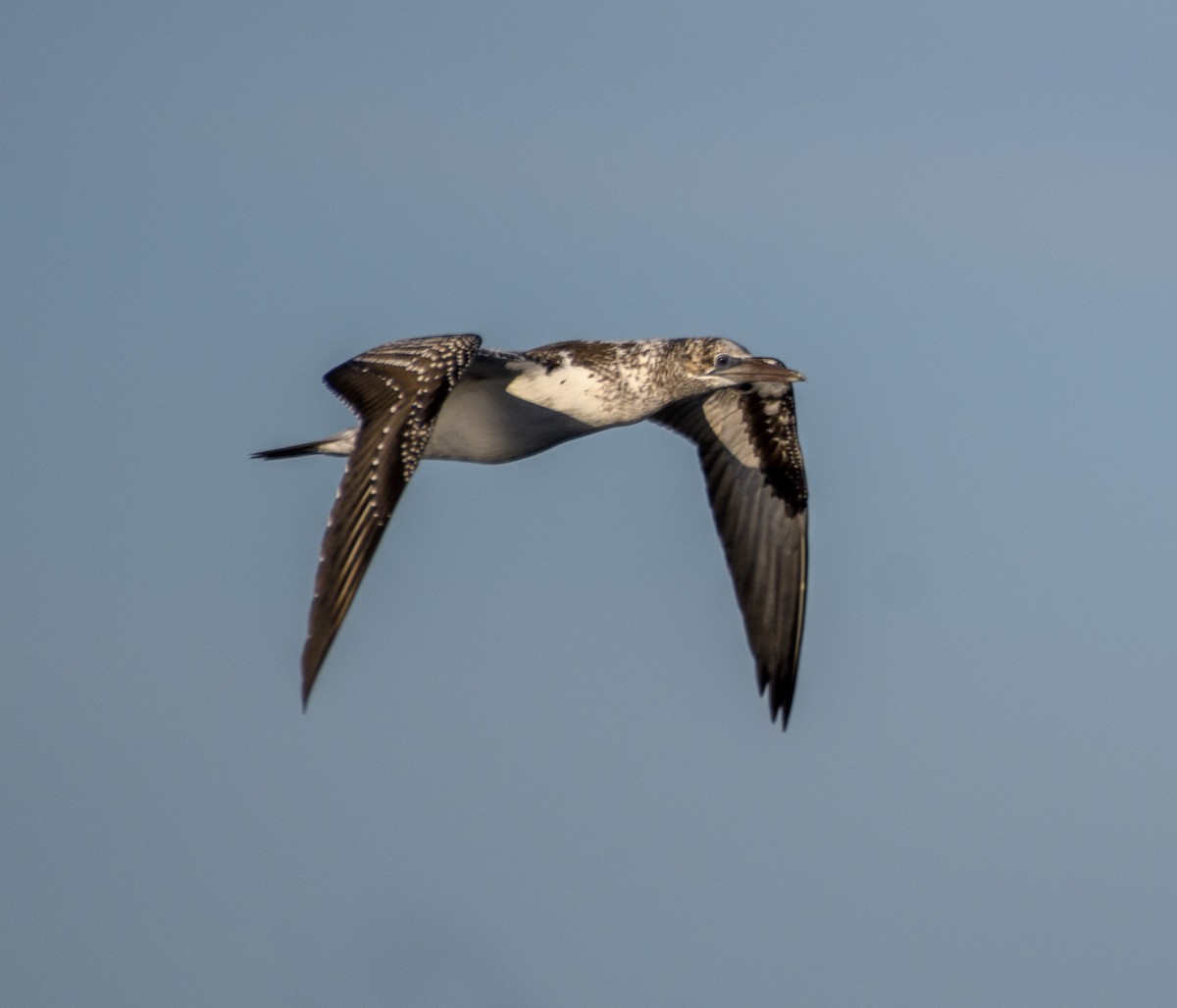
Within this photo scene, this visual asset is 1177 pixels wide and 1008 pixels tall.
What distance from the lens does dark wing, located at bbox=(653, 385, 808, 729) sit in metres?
24.9

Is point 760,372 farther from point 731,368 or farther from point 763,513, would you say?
point 763,513

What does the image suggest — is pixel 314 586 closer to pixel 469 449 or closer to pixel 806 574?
pixel 469 449

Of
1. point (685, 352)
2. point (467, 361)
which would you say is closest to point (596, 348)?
point (685, 352)

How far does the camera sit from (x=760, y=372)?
2264 cm

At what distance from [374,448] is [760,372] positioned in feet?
19.3

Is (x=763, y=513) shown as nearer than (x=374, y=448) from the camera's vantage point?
No

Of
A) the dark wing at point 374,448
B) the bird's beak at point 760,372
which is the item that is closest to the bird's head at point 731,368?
the bird's beak at point 760,372

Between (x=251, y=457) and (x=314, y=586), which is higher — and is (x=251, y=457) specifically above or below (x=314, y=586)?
above

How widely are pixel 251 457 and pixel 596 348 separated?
4.14m

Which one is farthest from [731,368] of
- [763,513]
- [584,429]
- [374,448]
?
[374,448]

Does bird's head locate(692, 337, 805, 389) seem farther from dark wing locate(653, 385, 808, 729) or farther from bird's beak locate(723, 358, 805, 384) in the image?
dark wing locate(653, 385, 808, 729)

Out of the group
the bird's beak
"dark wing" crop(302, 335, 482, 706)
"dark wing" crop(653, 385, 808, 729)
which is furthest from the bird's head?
"dark wing" crop(302, 335, 482, 706)

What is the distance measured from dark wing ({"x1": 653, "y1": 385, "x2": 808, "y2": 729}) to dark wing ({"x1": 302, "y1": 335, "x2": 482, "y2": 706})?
5.72 meters

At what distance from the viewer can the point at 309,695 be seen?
47.8 ft
